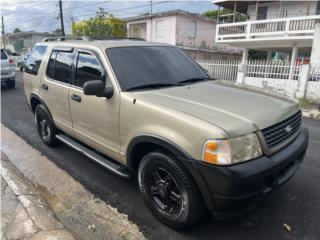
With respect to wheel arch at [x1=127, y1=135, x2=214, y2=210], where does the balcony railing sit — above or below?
above

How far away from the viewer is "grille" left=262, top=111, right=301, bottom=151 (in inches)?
103

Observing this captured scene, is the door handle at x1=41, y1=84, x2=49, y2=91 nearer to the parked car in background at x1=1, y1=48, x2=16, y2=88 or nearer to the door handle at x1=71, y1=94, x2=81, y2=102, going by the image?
the door handle at x1=71, y1=94, x2=81, y2=102

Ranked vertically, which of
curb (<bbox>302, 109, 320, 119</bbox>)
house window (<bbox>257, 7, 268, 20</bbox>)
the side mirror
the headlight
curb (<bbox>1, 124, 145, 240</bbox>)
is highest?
house window (<bbox>257, 7, 268, 20</bbox>)

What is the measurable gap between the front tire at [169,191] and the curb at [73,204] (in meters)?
0.33

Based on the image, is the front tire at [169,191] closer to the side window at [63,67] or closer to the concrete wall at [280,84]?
the side window at [63,67]

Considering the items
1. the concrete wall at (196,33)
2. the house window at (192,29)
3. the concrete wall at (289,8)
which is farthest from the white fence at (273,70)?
the house window at (192,29)

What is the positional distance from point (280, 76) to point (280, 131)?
458 inches

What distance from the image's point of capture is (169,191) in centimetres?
287

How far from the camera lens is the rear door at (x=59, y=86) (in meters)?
4.20

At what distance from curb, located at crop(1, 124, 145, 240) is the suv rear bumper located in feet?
2.88

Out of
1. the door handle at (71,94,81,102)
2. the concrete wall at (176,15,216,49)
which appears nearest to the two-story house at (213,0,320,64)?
the concrete wall at (176,15,216,49)

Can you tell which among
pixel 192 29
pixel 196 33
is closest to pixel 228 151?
pixel 192 29

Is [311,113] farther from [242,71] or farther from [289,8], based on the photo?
[289,8]

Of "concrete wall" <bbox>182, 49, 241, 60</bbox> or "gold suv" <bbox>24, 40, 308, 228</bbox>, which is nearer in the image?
"gold suv" <bbox>24, 40, 308, 228</bbox>
